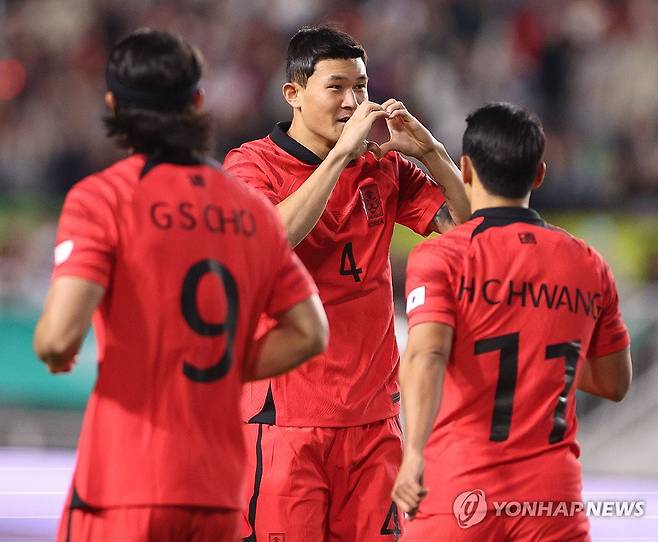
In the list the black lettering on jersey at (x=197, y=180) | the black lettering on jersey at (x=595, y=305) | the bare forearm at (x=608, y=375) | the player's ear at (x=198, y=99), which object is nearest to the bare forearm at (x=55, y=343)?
the black lettering on jersey at (x=197, y=180)

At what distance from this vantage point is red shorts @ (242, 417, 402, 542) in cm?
466

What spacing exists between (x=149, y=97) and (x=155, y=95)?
15 millimetres

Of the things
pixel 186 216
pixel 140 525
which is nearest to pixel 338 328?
pixel 186 216

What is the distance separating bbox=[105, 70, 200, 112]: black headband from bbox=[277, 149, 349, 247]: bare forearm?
4.21 ft

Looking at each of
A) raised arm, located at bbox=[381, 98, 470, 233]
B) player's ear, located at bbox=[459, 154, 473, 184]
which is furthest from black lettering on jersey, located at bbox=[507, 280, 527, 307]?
raised arm, located at bbox=[381, 98, 470, 233]

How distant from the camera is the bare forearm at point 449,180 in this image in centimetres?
484

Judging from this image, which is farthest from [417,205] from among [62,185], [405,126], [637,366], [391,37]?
[391,37]

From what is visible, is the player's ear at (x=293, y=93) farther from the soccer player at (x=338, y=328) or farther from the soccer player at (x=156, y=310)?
the soccer player at (x=156, y=310)

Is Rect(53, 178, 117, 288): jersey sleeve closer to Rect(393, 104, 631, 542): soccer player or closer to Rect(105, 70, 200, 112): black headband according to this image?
Rect(105, 70, 200, 112): black headband

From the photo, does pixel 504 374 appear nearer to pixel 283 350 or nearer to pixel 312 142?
pixel 283 350

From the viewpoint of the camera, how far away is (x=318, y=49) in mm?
4914

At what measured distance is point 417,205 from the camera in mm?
5027

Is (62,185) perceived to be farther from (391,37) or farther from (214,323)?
(214,323)

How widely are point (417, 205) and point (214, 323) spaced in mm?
2026
